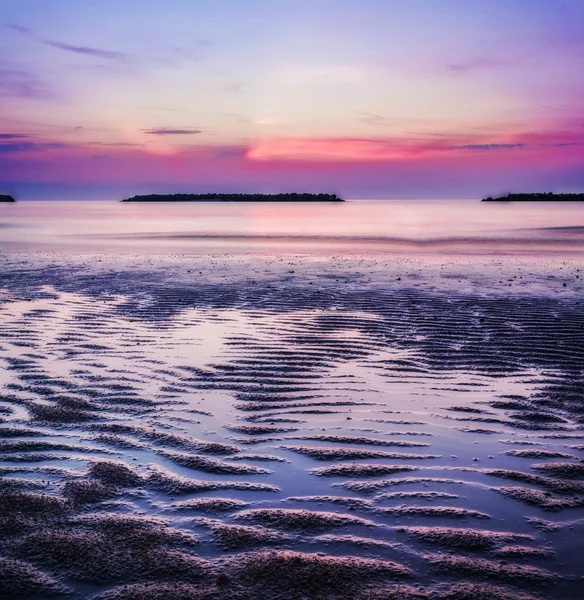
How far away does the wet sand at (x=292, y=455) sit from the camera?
11.2ft

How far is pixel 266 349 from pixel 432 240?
85.3 ft

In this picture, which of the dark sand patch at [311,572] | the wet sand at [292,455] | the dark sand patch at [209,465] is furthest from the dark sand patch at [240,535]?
the dark sand patch at [209,465]

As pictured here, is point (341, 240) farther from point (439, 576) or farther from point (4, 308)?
point (439, 576)

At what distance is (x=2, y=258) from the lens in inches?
874

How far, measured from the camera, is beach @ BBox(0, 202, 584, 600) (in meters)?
3.41

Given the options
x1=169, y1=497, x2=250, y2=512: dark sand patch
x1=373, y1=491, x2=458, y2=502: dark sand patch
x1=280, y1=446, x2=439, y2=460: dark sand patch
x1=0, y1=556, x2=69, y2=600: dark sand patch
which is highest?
x1=280, y1=446, x2=439, y2=460: dark sand patch

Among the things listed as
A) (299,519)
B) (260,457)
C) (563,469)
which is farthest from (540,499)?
(260,457)

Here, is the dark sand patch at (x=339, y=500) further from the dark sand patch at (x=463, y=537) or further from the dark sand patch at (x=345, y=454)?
the dark sand patch at (x=345, y=454)

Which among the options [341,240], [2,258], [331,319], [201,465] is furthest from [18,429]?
→ [341,240]

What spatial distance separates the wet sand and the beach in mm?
20

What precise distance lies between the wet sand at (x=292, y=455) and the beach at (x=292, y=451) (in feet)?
0.06

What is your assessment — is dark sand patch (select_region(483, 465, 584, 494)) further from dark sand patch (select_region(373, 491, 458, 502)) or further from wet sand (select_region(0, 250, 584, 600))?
dark sand patch (select_region(373, 491, 458, 502))

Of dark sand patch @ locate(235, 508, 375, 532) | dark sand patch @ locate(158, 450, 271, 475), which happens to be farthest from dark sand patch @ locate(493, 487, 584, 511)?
dark sand patch @ locate(158, 450, 271, 475)

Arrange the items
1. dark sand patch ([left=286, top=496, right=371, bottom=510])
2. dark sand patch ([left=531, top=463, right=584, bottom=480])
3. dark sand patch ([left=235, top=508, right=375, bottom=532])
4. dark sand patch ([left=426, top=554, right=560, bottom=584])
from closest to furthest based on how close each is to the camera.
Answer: dark sand patch ([left=426, top=554, right=560, bottom=584]) < dark sand patch ([left=235, top=508, right=375, bottom=532]) < dark sand patch ([left=286, top=496, right=371, bottom=510]) < dark sand patch ([left=531, top=463, right=584, bottom=480])
